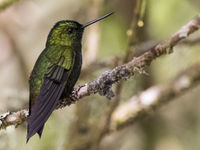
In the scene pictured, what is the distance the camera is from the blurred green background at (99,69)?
16.1 ft

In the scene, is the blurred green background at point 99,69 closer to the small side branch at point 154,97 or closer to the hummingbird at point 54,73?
the small side branch at point 154,97

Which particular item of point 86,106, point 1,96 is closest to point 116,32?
point 86,106

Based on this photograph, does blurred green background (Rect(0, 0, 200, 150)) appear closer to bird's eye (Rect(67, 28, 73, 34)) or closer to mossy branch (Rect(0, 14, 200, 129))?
bird's eye (Rect(67, 28, 73, 34))

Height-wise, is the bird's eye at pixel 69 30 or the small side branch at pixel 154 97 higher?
the bird's eye at pixel 69 30

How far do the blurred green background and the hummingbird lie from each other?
1.01m

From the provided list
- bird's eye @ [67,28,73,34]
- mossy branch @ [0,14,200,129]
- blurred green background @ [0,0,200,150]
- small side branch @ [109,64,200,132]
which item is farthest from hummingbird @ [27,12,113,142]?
small side branch @ [109,64,200,132]

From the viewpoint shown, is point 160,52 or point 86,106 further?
point 86,106

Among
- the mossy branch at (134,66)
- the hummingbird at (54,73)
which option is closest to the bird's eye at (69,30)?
the hummingbird at (54,73)

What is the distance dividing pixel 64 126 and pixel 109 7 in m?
1.68

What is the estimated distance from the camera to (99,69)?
4973 mm

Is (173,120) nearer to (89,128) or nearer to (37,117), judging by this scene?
(89,128)

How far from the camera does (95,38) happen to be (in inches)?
195

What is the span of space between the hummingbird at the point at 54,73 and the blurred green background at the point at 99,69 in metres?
1.01

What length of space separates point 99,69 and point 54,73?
1631mm
